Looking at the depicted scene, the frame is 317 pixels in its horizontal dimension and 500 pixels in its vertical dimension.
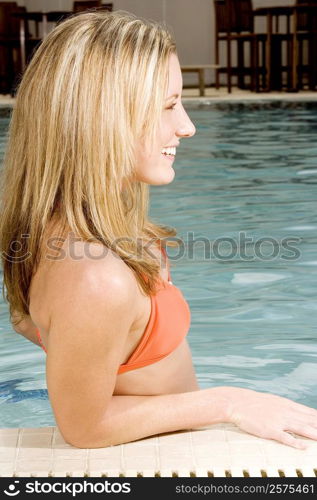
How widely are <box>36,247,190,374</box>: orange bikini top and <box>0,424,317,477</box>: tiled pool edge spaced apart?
0.12 m

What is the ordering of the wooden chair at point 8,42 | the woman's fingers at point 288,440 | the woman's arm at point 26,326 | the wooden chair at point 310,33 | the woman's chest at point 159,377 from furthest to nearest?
1. the wooden chair at point 8,42
2. the wooden chair at point 310,33
3. the woman's arm at point 26,326
4. the woman's chest at point 159,377
5. the woman's fingers at point 288,440

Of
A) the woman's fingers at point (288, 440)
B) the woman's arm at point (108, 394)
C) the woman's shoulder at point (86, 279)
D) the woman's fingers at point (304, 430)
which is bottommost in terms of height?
the woman's fingers at point (304, 430)

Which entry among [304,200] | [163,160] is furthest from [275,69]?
[163,160]

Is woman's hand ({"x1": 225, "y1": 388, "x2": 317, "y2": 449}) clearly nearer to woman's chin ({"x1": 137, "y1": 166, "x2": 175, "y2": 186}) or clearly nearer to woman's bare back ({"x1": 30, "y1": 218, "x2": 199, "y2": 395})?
woman's bare back ({"x1": 30, "y1": 218, "x2": 199, "y2": 395})

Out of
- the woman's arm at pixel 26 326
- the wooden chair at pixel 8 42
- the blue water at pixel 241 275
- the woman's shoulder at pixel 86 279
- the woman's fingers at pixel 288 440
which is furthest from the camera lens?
the wooden chair at pixel 8 42

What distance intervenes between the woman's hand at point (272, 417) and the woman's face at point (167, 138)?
38 cm

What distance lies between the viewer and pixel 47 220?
1.35 meters

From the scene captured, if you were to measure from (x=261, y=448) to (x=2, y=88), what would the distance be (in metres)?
12.2

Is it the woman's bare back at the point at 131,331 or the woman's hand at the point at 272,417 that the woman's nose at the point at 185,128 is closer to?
the woman's bare back at the point at 131,331

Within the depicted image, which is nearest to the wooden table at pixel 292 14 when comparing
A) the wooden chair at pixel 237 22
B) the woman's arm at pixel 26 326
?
the wooden chair at pixel 237 22

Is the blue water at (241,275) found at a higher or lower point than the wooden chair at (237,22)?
higher

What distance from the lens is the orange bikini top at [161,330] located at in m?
1.40

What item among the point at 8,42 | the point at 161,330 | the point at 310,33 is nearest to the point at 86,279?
the point at 161,330

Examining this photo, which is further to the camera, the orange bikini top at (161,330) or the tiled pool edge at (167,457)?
the orange bikini top at (161,330)
